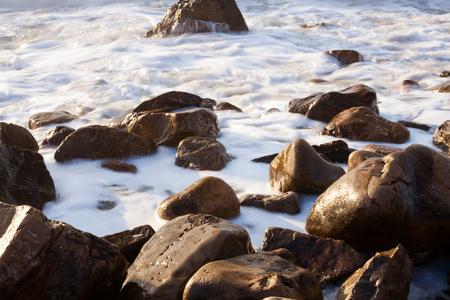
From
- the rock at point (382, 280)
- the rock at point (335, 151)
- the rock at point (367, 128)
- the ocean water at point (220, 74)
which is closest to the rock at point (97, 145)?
the ocean water at point (220, 74)

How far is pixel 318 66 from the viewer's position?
7.62 m

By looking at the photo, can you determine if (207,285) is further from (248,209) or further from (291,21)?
(291,21)

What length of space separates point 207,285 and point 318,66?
20.3 feet

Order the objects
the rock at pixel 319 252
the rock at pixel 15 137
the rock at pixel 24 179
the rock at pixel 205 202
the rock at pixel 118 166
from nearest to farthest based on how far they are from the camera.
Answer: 1. the rock at pixel 319 252
2. the rock at pixel 205 202
3. the rock at pixel 24 179
4. the rock at pixel 118 166
5. the rock at pixel 15 137

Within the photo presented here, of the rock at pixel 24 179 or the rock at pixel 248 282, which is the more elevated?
the rock at pixel 248 282

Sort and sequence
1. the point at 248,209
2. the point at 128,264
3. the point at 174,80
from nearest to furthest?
the point at 128,264, the point at 248,209, the point at 174,80

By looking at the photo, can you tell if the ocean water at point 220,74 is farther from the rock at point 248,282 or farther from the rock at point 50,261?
the rock at point 50,261

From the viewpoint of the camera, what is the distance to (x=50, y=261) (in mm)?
2027

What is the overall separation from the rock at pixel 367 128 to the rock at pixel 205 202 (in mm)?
1772

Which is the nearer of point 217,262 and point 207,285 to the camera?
point 207,285

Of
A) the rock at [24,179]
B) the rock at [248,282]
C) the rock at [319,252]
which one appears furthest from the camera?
the rock at [24,179]

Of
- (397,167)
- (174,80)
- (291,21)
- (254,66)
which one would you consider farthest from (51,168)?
(291,21)

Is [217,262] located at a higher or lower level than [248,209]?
higher

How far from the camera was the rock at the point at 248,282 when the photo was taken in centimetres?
184
